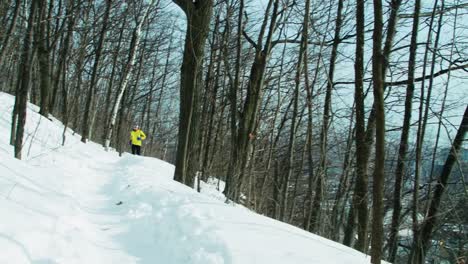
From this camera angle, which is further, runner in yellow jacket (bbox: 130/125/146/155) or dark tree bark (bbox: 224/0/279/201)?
runner in yellow jacket (bbox: 130/125/146/155)

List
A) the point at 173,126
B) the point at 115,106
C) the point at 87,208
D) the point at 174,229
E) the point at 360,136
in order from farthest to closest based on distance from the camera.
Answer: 1. the point at 173,126
2. the point at 115,106
3. the point at 360,136
4. the point at 87,208
5. the point at 174,229

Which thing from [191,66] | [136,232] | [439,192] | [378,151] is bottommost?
[136,232]

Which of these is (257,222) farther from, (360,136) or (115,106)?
(115,106)

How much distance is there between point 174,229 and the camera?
4734 millimetres

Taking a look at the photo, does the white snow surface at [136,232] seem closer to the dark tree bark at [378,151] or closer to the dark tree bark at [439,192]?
the dark tree bark at [378,151]

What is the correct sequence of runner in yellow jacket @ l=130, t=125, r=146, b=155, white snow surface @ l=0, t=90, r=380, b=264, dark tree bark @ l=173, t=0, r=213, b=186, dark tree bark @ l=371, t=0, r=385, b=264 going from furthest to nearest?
runner in yellow jacket @ l=130, t=125, r=146, b=155, dark tree bark @ l=173, t=0, r=213, b=186, dark tree bark @ l=371, t=0, r=385, b=264, white snow surface @ l=0, t=90, r=380, b=264

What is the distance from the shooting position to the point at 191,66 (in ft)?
26.9

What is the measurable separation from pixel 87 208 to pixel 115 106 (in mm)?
11587

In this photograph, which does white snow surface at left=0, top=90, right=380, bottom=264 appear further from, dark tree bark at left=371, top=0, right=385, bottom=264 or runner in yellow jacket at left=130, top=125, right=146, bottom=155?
runner in yellow jacket at left=130, top=125, right=146, bottom=155

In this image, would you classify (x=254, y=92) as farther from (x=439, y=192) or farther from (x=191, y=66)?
(x=439, y=192)

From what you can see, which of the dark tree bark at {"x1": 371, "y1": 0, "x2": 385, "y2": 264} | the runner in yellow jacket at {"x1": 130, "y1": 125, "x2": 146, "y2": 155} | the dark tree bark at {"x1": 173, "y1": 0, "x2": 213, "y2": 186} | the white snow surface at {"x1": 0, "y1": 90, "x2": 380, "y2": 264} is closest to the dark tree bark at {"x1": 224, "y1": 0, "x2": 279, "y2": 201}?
the dark tree bark at {"x1": 173, "y1": 0, "x2": 213, "y2": 186}

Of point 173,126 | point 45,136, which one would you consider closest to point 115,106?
point 45,136

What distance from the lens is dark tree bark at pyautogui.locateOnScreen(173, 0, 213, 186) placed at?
8.11 m

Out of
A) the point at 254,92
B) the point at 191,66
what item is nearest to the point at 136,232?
the point at 191,66
